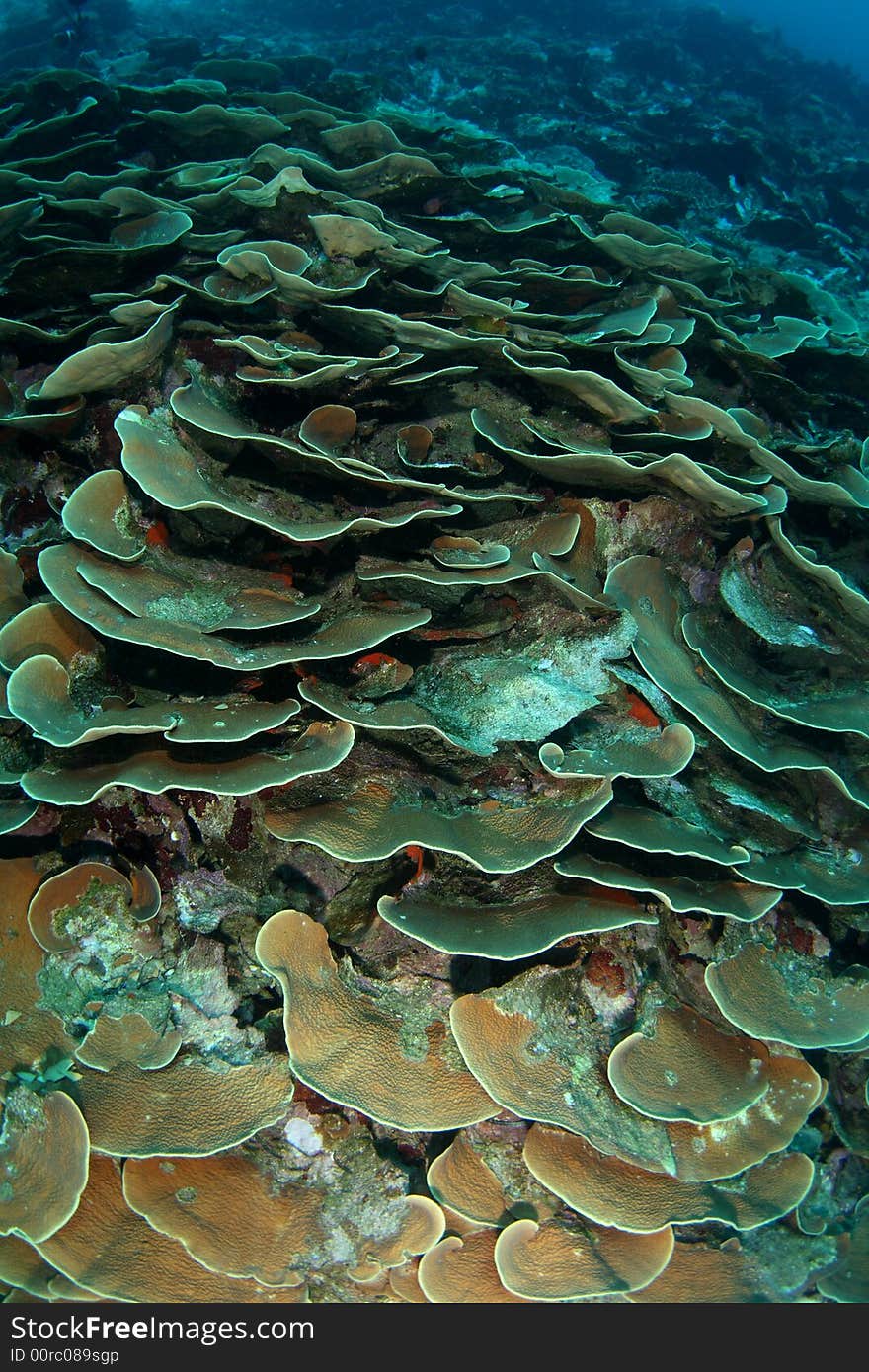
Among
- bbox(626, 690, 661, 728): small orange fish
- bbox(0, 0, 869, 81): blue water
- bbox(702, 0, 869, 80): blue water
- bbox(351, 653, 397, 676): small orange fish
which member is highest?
bbox(702, 0, 869, 80): blue water

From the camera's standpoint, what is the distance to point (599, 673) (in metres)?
2.60

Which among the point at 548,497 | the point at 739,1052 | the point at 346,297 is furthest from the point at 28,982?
the point at 346,297

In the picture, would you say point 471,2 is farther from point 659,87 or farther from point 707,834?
point 707,834

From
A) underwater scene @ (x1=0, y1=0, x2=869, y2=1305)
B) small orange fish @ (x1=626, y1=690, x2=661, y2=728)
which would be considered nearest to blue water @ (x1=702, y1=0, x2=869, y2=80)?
underwater scene @ (x1=0, y1=0, x2=869, y2=1305)

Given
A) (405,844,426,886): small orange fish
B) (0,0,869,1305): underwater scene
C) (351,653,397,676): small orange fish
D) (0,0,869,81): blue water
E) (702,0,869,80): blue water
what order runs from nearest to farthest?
(0,0,869,1305): underwater scene, (405,844,426,886): small orange fish, (351,653,397,676): small orange fish, (0,0,869,81): blue water, (702,0,869,80): blue water

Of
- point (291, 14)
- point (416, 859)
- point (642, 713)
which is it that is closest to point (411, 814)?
point (416, 859)

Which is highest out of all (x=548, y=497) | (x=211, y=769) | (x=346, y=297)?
(x=346, y=297)

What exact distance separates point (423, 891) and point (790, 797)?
4.47ft

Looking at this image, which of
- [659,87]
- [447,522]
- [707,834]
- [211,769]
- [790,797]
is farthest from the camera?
[659,87]

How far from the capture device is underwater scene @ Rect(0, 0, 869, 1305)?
2219mm

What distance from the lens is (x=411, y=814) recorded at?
7.47 feet

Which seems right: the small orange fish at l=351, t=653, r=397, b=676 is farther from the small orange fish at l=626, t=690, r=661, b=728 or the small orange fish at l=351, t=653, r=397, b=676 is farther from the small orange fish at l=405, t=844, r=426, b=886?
the small orange fish at l=626, t=690, r=661, b=728

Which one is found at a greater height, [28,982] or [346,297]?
[346,297]

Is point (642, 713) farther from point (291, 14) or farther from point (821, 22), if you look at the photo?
point (821, 22)
